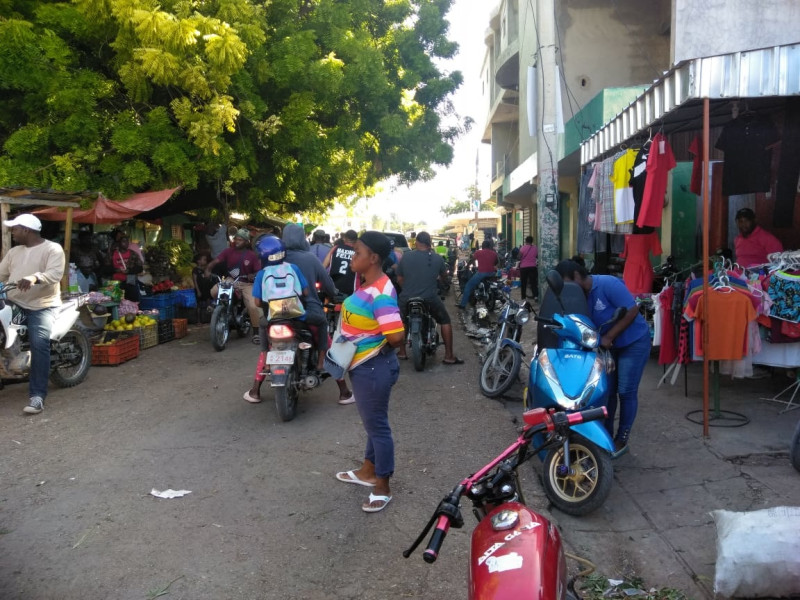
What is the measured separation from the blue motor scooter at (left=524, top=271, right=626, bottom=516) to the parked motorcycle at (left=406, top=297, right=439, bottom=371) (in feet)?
11.7

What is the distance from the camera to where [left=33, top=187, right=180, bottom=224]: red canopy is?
9.71m

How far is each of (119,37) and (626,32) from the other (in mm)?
11661

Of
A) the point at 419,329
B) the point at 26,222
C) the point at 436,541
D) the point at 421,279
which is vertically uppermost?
the point at 26,222

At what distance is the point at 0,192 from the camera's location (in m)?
7.74

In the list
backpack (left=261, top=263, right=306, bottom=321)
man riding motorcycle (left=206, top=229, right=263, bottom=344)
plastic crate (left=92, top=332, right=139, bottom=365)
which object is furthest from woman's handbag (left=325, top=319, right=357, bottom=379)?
man riding motorcycle (left=206, top=229, right=263, bottom=344)

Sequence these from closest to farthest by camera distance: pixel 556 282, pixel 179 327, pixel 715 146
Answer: pixel 556 282 → pixel 715 146 → pixel 179 327

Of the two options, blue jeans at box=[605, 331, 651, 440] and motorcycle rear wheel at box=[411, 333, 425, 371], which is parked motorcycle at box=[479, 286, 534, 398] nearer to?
motorcycle rear wheel at box=[411, 333, 425, 371]

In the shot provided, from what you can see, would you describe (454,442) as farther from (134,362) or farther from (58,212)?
(58,212)

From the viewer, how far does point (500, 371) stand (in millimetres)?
7293

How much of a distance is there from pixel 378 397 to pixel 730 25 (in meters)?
9.27

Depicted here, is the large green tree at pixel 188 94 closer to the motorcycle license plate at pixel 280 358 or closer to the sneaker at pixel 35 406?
the sneaker at pixel 35 406

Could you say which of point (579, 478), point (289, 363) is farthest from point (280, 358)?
point (579, 478)

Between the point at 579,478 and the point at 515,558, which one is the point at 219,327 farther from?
the point at 515,558

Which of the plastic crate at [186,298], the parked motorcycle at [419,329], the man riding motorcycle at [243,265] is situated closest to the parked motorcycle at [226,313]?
the man riding motorcycle at [243,265]
